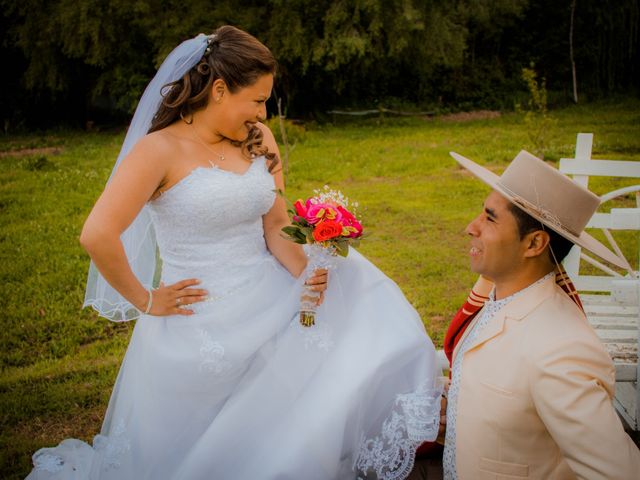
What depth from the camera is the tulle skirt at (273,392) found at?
2633 millimetres

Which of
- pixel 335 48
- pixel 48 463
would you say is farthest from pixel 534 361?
pixel 335 48

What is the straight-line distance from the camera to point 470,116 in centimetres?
1903

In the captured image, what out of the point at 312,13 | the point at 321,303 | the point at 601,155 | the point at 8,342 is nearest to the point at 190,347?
the point at 321,303

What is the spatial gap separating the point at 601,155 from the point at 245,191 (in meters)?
10.4

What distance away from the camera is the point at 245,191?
2906 mm

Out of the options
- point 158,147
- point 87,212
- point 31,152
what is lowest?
point 31,152

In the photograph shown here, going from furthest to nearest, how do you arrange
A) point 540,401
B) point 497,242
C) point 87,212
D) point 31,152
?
point 31,152 → point 87,212 → point 497,242 → point 540,401

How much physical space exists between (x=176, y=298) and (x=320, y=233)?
714 mm

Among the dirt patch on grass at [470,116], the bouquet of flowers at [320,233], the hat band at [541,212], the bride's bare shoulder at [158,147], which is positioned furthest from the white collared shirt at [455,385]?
the dirt patch on grass at [470,116]

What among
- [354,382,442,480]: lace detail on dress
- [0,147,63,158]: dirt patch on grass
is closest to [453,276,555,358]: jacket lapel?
[354,382,442,480]: lace detail on dress

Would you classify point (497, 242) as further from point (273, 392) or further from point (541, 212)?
point (273, 392)

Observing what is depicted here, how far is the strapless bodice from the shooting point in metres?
2.79

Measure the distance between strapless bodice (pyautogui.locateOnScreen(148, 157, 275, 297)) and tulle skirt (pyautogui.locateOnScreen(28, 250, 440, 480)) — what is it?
0.40ft

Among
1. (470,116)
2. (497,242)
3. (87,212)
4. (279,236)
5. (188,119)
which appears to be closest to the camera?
(497,242)
